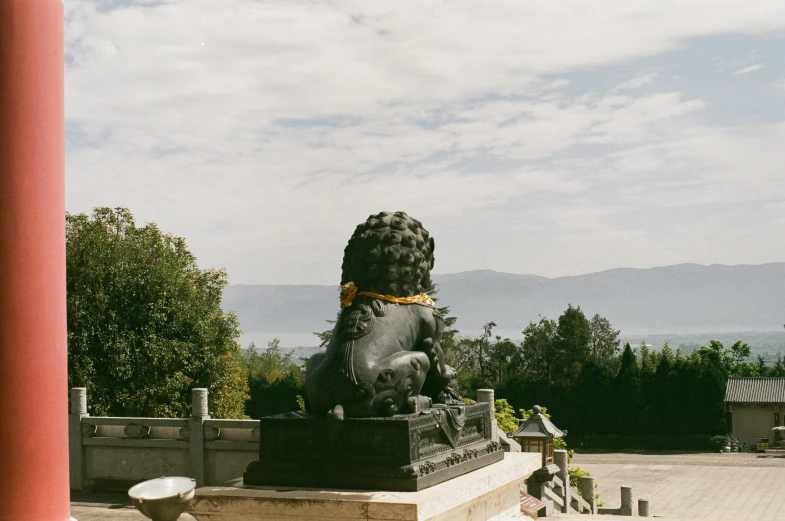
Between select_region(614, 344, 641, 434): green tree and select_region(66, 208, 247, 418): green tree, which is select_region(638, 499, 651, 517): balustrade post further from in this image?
select_region(614, 344, 641, 434): green tree

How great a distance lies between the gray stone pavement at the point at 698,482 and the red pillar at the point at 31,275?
59.0 feet

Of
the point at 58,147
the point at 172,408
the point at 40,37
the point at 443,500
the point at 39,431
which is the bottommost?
the point at 172,408

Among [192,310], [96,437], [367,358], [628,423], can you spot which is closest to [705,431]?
[628,423]

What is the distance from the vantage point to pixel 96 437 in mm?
17141

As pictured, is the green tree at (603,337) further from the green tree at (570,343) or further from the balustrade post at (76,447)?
the balustrade post at (76,447)

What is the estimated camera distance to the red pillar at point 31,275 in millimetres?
4492

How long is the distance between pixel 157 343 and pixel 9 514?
62.7 feet

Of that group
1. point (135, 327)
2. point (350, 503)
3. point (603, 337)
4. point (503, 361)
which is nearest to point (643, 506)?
point (135, 327)

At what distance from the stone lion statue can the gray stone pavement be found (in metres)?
16.3

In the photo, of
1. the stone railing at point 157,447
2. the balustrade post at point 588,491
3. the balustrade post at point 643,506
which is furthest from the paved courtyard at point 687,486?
the balustrade post at point 588,491

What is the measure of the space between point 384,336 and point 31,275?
2028mm

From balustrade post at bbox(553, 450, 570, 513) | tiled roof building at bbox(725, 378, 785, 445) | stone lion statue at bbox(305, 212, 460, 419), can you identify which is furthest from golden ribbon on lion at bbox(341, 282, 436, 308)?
tiled roof building at bbox(725, 378, 785, 445)

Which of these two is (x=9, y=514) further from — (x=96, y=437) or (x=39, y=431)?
(x=96, y=437)

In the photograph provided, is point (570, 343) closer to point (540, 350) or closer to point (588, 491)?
point (540, 350)
